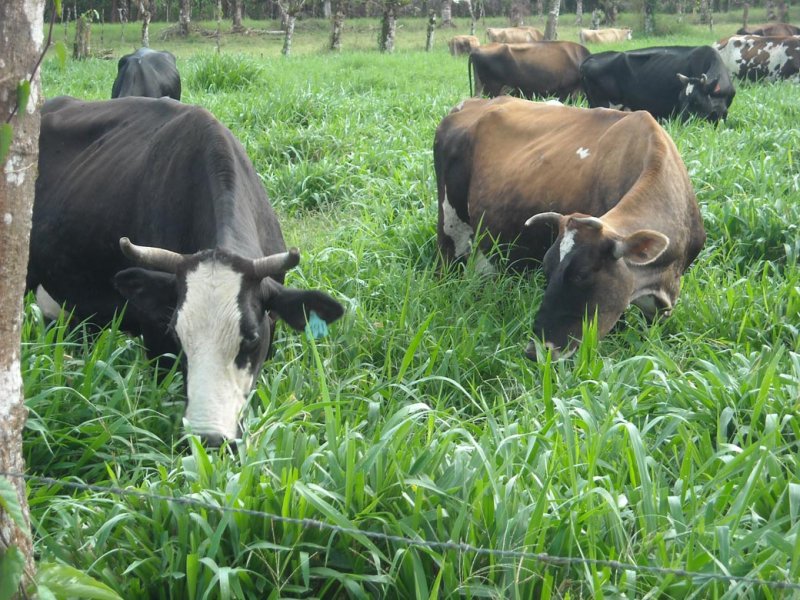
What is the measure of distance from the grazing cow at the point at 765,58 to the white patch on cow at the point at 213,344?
15.4m

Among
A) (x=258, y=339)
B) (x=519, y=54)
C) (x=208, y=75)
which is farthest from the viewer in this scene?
(x=519, y=54)

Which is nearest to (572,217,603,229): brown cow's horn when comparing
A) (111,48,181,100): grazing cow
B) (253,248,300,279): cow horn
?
(253,248,300,279): cow horn

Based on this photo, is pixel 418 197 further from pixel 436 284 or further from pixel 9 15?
pixel 9 15

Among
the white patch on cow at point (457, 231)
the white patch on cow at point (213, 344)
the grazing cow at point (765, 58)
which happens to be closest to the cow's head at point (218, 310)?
the white patch on cow at point (213, 344)

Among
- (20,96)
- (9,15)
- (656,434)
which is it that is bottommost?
(656,434)

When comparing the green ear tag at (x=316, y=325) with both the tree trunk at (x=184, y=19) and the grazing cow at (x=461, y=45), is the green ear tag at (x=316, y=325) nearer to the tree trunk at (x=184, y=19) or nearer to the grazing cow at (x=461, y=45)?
the grazing cow at (x=461, y=45)

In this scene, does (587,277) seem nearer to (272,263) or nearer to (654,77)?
(272,263)

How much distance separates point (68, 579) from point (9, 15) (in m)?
1.36

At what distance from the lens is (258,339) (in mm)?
3902

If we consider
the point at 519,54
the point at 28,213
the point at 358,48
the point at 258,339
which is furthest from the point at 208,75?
the point at 358,48

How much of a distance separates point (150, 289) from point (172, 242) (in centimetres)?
54

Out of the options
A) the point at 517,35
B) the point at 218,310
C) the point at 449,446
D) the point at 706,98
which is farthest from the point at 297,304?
the point at 517,35

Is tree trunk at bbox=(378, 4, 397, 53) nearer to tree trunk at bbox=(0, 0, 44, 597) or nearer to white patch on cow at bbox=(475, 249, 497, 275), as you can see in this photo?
white patch on cow at bbox=(475, 249, 497, 275)

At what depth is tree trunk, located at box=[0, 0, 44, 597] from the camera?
2404 mm
